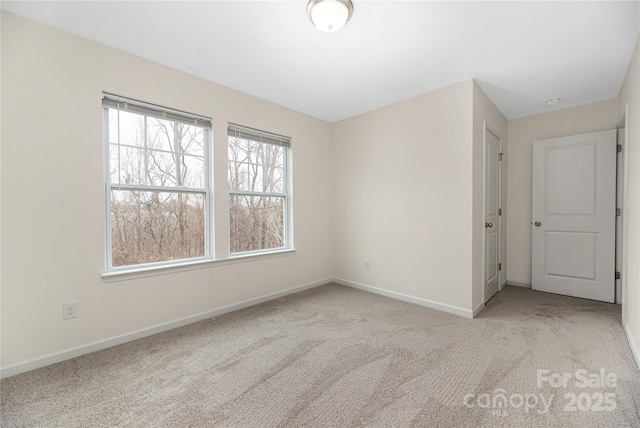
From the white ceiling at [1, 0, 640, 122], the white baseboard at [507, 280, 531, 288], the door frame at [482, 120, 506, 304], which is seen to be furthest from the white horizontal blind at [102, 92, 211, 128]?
the white baseboard at [507, 280, 531, 288]

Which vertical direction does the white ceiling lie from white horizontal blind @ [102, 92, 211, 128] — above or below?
above

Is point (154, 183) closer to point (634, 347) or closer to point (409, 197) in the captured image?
point (409, 197)

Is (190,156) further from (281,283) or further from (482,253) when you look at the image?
(482,253)

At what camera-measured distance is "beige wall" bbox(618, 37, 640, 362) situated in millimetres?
2158

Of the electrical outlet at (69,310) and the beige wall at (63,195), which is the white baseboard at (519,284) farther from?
the electrical outlet at (69,310)

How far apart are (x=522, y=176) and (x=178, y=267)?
4.72 meters

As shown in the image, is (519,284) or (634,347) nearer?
(634,347)

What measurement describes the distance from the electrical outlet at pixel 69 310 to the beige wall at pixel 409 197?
313cm

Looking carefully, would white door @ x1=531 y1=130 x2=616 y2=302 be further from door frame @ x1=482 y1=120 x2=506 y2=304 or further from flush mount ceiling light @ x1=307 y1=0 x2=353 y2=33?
flush mount ceiling light @ x1=307 y1=0 x2=353 y2=33

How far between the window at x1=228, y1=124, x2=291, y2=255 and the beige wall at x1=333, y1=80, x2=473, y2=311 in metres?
0.97

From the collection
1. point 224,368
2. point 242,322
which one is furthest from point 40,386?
point 242,322

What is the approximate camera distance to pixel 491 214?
363 centimetres

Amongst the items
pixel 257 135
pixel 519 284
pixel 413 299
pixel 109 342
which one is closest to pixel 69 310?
pixel 109 342

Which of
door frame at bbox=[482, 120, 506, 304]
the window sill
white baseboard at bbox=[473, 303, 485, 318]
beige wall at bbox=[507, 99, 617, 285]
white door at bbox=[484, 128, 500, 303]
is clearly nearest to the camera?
the window sill
